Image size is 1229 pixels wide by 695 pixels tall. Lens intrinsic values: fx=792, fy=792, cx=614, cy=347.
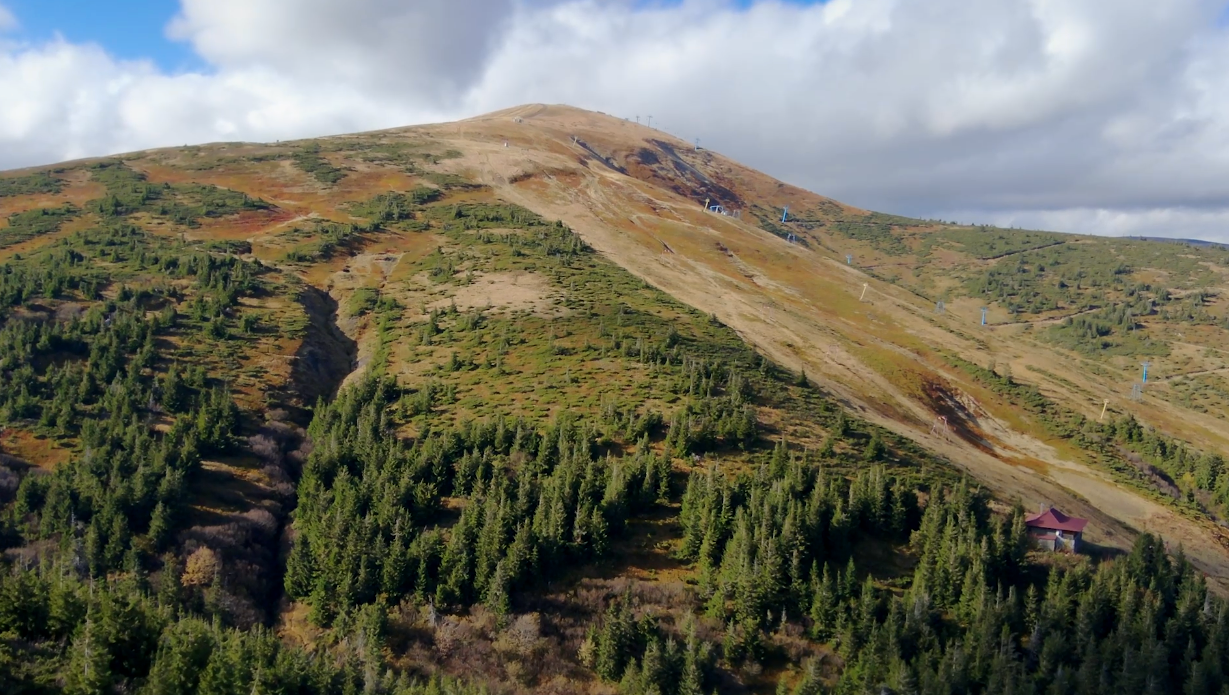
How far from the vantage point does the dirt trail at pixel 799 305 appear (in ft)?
216

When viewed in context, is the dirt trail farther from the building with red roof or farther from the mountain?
the building with red roof

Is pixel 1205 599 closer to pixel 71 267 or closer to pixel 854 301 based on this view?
pixel 854 301

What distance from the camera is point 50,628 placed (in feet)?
101

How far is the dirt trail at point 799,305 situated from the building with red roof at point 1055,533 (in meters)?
5.75

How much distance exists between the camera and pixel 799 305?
109062 millimetres

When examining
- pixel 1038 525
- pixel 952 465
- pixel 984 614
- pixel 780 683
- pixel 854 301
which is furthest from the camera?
pixel 854 301

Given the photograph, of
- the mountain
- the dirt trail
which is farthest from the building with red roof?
the dirt trail

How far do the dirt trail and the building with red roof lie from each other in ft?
18.9

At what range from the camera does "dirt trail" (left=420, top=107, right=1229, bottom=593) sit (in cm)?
6575

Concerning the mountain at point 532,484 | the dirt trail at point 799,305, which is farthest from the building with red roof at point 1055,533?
the dirt trail at point 799,305

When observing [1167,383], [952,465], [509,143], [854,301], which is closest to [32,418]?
[952,465]

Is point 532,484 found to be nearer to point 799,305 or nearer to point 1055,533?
point 1055,533

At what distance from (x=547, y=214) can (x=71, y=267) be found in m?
68.0

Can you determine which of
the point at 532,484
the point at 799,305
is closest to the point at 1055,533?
the point at 532,484
